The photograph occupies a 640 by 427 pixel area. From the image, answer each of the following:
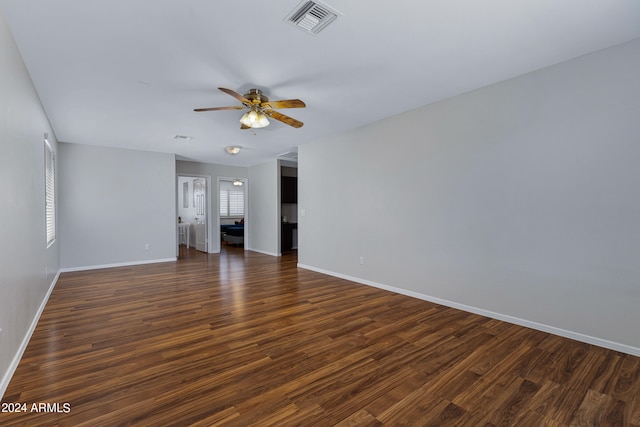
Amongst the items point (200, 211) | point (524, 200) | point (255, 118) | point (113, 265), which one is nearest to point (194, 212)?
point (200, 211)

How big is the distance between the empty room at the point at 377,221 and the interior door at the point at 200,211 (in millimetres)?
3428

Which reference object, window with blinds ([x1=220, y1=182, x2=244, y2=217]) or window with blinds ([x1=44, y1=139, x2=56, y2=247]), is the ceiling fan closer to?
window with blinds ([x1=44, y1=139, x2=56, y2=247])

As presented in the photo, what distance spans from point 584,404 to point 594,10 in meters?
2.65

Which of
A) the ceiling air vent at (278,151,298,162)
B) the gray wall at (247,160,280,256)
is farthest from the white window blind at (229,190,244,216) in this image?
the ceiling air vent at (278,151,298,162)

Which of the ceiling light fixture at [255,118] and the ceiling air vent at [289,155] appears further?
the ceiling air vent at [289,155]

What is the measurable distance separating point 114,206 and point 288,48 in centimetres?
548

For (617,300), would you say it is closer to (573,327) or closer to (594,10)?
(573,327)

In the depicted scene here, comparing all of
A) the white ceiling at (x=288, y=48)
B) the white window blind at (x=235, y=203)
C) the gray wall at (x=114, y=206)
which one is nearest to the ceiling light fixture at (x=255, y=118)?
the white ceiling at (x=288, y=48)

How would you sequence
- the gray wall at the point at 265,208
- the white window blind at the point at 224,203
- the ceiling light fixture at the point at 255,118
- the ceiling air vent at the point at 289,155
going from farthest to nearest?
1. the white window blind at the point at 224,203
2. the gray wall at the point at 265,208
3. the ceiling air vent at the point at 289,155
4. the ceiling light fixture at the point at 255,118

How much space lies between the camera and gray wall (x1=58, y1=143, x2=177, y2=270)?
542cm

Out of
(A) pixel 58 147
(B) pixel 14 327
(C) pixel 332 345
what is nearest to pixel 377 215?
(C) pixel 332 345

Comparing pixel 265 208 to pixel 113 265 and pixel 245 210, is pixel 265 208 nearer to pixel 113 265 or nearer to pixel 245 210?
pixel 245 210

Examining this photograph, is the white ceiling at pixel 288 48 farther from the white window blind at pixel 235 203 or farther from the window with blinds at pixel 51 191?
the white window blind at pixel 235 203

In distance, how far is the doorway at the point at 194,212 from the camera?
25.7ft
